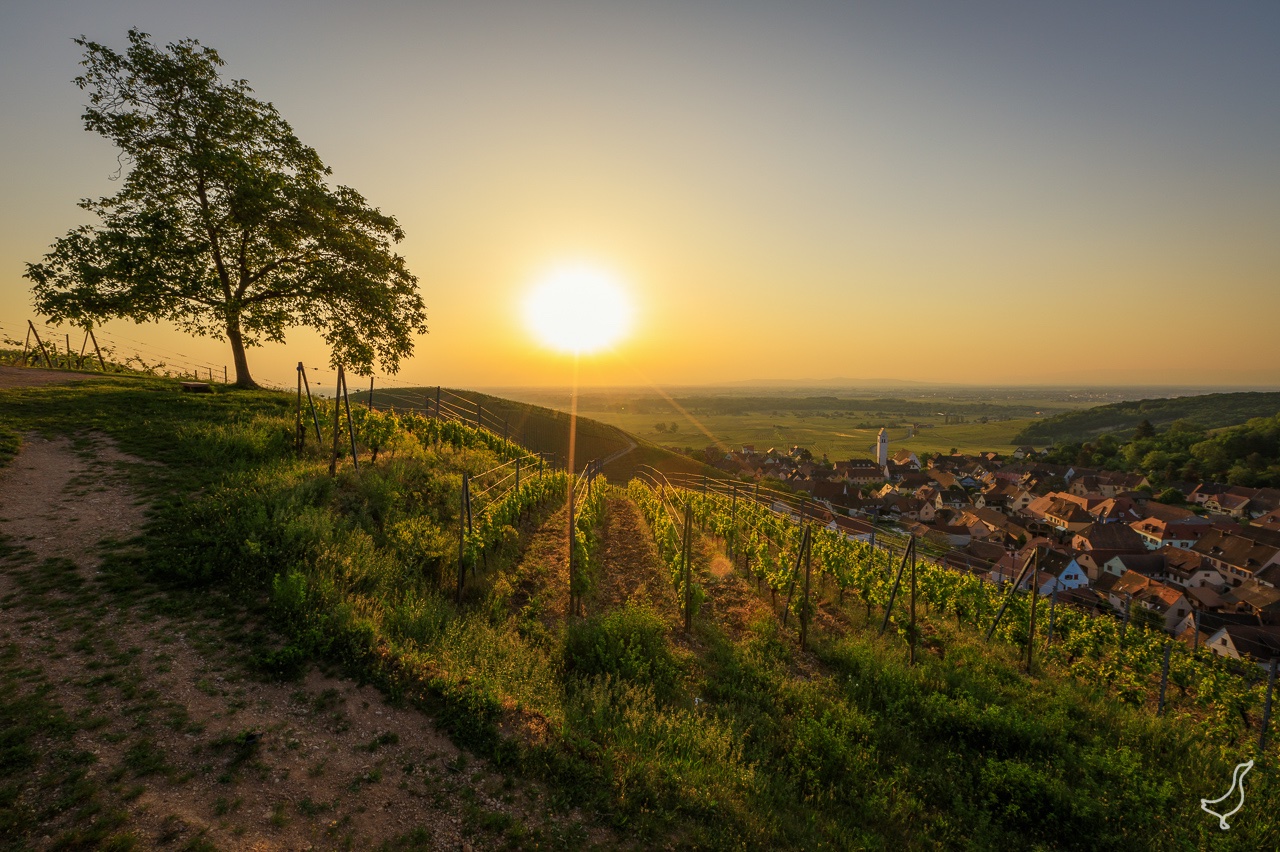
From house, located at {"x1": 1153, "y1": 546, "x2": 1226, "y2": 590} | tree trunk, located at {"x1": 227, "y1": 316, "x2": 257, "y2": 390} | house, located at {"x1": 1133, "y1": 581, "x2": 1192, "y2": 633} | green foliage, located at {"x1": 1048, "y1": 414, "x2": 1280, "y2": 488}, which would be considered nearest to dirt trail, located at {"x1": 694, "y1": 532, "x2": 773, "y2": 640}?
tree trunk, located at {"x1": 227, "y1": 316, "x2": 257, "y2": 390}

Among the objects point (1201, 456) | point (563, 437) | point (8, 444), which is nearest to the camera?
point (8, 444)

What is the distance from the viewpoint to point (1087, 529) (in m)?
52.5

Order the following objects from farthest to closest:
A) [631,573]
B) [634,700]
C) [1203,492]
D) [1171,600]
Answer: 1. [1203,492]
2. [1171,600]
3. [631,573]
4. [634,700]

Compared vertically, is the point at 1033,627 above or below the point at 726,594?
above

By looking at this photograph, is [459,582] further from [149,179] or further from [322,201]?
[149,179]

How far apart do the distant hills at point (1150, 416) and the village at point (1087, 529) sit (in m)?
72.2

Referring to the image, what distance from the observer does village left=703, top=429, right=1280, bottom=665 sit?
29406mm

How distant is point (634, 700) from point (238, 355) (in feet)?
72.5

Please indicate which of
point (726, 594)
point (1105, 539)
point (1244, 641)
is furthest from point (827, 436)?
point (726, 594)

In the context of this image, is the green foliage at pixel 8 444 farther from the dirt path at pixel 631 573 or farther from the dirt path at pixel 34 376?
the dirt path at pixel 631 573

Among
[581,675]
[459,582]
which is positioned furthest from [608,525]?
[581,675]

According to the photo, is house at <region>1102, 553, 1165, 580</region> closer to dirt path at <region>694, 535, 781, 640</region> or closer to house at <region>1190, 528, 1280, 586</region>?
house at <region>1190, 528, 1280, 586</region>

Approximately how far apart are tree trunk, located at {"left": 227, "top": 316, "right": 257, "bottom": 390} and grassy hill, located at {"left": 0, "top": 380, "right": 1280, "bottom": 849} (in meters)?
6.22

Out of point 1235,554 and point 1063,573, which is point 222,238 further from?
point 1235,554
